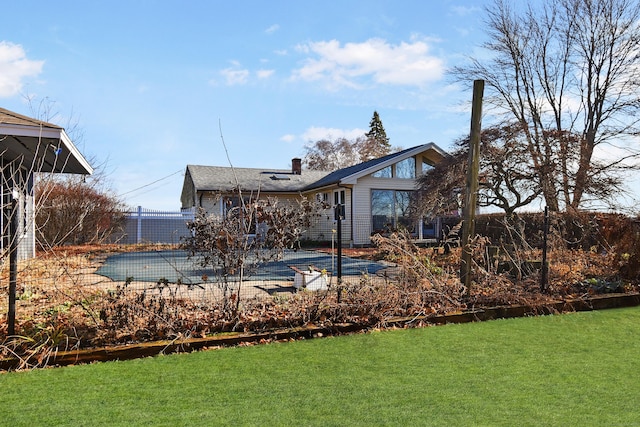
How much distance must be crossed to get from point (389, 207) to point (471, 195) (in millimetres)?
12453

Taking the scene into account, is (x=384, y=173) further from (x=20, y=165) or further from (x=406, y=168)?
(x=20, y=165)

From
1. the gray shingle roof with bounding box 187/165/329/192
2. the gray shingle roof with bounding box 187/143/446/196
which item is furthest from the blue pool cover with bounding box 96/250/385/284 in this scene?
the gray shingle roof with bounding box 187/165/329/192

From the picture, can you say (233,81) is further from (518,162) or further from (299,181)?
(299,181)

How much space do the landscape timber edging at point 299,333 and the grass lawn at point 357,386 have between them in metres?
0.18

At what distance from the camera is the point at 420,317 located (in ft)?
19.5

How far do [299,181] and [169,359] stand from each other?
19908mm

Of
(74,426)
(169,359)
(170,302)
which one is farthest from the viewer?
(170,302)

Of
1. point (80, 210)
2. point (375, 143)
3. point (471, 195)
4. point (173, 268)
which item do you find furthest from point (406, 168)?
point (375, 143)

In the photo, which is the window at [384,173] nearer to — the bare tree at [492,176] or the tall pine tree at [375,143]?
the bare tree at [492,176]

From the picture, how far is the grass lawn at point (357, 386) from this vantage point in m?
3.12

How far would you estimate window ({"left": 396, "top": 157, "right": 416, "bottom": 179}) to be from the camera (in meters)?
19.5

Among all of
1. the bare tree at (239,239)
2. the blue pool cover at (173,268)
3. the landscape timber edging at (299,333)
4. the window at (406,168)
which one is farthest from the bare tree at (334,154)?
the bare tree at (239,239)

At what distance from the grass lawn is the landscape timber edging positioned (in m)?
0.18

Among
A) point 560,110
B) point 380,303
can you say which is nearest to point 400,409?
point 380,303
